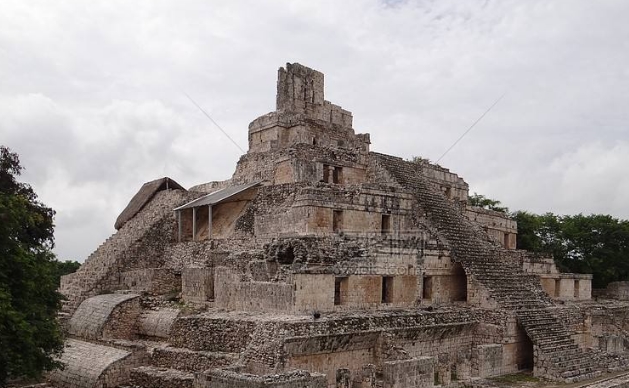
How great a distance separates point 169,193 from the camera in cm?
2694

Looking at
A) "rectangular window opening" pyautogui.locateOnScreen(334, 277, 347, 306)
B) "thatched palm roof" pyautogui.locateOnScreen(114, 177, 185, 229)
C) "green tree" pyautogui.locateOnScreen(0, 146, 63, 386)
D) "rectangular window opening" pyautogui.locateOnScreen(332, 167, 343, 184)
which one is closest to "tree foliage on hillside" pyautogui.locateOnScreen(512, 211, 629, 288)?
"rectangular window opening" pyautogui.locateOnScreen(332, 167, 343, 184)

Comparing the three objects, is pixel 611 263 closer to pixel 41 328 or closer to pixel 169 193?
pixel 169 193

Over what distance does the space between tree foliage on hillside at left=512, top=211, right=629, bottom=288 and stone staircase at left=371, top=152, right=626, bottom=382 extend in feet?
53.8

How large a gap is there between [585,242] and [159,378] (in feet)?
104

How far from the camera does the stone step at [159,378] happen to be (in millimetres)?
14867

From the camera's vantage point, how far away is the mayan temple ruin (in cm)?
1569

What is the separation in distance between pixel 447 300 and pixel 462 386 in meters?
4.26

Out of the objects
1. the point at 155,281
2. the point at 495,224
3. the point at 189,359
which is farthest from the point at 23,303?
the point at 495,224

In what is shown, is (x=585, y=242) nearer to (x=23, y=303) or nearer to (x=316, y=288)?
(x=316, y=288)

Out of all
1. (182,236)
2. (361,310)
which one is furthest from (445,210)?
(182,236)

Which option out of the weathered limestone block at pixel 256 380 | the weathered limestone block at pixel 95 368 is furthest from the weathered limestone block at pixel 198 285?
the weathered limestone block at pixel 256 380

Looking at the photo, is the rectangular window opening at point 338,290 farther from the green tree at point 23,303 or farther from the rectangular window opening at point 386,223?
the green tree at point 23,303

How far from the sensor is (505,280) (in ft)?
71.2

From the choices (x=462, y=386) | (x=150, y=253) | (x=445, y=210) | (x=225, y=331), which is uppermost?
(x=445, y=210)
